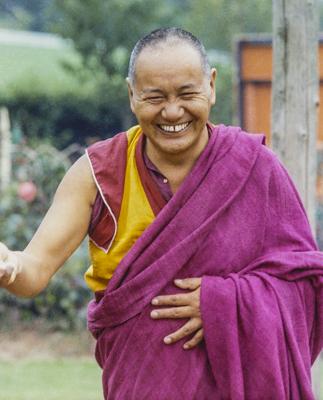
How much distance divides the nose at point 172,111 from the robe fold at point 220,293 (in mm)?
253

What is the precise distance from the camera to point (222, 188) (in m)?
4.11

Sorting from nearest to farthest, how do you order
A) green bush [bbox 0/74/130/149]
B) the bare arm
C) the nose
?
the nose < the bare arm < green bush [bbox 0/74/130/149]

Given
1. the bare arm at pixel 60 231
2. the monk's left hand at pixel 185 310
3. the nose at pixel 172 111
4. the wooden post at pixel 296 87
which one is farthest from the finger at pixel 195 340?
the wooden post at pixel 296 87

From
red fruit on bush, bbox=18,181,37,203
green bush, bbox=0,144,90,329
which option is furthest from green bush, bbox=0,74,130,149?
red fruit on bush, bbox=18,181,37,203

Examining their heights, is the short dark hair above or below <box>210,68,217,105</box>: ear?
above

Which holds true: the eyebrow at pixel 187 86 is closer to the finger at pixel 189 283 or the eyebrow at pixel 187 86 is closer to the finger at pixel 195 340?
the finger at pixel 189 283

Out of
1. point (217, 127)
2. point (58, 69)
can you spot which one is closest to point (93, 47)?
point (58, 69)

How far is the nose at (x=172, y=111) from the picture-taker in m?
3.96

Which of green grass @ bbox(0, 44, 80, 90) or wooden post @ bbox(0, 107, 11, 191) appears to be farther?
green grass @ bbox(0, 44, 80, 90)

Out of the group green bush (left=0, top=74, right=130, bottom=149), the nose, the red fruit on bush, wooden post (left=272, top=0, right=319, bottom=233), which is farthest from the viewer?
green bush (left=0, top=74, right=130, bottom=149)

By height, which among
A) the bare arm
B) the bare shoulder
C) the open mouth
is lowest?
the bare arm

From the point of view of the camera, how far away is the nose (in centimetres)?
396

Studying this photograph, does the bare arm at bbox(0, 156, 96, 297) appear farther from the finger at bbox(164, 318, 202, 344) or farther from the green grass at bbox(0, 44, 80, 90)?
the green grass at bbox(0, 44, 80, 90)

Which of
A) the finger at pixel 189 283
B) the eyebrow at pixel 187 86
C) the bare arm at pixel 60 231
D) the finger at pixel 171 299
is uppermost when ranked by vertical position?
the eyebrow at pixel 187 86
